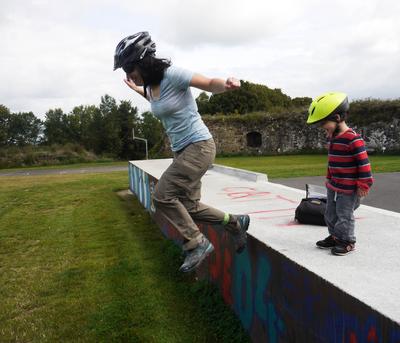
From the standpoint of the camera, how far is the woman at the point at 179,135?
3381 millimetres

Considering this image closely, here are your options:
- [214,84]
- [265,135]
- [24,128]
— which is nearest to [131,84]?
[214,84]

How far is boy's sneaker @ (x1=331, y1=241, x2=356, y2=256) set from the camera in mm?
2971

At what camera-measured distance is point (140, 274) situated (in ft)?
19.6

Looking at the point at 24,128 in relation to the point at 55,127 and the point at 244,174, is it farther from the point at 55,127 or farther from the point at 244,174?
the point at 244,174

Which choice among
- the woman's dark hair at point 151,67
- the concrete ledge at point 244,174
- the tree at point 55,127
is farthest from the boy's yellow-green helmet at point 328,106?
the tree at point 55,127

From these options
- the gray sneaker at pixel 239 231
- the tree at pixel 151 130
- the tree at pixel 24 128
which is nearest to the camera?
the gray sneaker at pixel 239 231

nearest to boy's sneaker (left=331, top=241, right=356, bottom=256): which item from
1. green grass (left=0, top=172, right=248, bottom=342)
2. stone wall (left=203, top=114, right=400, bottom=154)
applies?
green grass (left=0, top=172, right=248, bottom=342)

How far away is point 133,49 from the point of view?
3336 millimetres

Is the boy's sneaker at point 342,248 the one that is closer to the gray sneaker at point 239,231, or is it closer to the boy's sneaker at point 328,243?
the boy's sneaker at point 328,243

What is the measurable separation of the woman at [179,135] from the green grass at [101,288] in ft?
3.41

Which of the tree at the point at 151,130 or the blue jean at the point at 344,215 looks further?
the tree at the point at 151,130

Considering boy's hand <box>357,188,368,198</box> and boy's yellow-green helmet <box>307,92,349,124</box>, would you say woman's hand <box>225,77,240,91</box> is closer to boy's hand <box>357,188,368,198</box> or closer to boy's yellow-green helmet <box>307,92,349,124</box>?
boy's yellow-green helmet <box>307,92,349,124</box>

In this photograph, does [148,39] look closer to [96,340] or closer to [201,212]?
[201,212]

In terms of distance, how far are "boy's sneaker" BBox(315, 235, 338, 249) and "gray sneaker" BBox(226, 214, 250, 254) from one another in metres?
0.67
